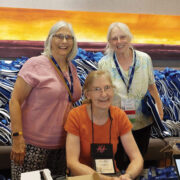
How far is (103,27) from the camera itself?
3473 millimetres

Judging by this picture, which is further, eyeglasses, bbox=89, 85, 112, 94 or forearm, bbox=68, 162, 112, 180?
eyeglasses, bbox=89, 85, 112, 94

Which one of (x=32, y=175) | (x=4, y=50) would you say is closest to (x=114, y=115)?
(x=32, y=175)

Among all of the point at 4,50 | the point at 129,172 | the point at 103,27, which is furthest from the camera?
the point at 103,27

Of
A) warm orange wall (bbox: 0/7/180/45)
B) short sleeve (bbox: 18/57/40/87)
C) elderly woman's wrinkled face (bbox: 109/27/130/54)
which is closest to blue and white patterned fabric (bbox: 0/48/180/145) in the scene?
warm orange wall (bbox: 0/7/180/45)

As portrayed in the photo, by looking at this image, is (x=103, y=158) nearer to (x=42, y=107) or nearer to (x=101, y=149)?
(x=101, y=149)

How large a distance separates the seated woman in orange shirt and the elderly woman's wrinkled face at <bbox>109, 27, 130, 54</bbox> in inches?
16.6

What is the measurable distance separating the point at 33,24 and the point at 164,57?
1.73 metres

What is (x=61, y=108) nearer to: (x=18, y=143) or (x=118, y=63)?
(x=18, y=143)

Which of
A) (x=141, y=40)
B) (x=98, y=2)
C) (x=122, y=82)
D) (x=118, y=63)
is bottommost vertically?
(x=122, y=82)

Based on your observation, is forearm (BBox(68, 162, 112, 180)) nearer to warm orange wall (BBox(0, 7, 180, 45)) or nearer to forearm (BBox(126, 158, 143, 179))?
forearm (BBox(126, 158, 143, 179))

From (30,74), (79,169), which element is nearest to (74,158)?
(79,169)

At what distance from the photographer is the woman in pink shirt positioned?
5.26 ft

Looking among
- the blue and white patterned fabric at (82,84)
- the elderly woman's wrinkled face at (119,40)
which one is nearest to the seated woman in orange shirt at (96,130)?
the elderly woman's wrinkled face at (119,40)

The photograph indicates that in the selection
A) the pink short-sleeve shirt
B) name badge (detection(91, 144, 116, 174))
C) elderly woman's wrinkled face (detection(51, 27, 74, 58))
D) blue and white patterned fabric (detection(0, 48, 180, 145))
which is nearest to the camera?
name badge (detection(91, 144, 116, 174))
